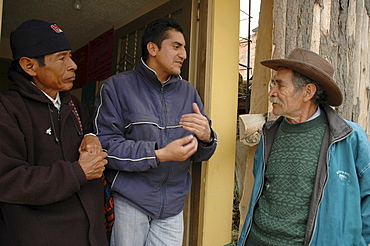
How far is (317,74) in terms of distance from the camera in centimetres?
166

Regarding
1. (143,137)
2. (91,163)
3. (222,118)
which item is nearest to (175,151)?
(143,137)

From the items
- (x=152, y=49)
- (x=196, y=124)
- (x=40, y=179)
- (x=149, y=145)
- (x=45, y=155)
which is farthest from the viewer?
(x=152, y=49)

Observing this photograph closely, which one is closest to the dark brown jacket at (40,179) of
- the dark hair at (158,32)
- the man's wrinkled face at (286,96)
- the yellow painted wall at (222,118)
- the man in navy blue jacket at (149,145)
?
the man in navy blue jacket at (149,145)

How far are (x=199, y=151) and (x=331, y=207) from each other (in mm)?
872

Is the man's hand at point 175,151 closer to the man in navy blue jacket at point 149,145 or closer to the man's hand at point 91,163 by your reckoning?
the man in navy blue jacket at point 149,145

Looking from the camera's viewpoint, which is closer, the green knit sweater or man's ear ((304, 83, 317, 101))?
the green knit sweater

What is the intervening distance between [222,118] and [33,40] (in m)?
1.68

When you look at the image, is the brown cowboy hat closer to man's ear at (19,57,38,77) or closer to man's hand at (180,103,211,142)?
man's hand at (180,103,211,142)

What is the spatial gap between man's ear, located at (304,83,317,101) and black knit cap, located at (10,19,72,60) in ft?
5.05

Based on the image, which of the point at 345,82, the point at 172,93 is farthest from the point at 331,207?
the point at 345,82

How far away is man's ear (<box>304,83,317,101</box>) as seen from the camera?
5.73ft

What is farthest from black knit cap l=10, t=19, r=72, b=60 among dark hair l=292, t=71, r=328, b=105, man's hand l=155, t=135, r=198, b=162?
dark hair l=292, t=71, r=328, b=105

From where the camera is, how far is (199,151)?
1926mm

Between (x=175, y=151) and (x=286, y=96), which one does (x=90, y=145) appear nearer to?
(x=175, y=151)
